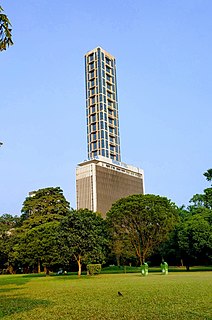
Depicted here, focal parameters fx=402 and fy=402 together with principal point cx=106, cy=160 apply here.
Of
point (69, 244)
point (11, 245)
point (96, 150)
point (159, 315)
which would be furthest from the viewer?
point (96, 150)

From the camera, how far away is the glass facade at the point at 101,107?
382 feet

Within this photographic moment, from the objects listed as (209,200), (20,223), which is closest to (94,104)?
(20,223)

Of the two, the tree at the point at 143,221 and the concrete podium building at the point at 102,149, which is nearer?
the tree at the point at 143,221

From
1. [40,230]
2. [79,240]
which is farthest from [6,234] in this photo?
[79,240]

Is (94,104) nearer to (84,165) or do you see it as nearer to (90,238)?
(84,165)

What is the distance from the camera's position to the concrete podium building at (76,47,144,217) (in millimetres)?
103800

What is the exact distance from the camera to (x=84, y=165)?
10575cm

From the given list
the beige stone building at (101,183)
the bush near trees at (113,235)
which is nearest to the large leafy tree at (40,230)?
the bush near trees at (113,235)

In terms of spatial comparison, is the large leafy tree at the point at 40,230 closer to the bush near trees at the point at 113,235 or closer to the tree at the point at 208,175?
the bush near trees at the point at 113,235

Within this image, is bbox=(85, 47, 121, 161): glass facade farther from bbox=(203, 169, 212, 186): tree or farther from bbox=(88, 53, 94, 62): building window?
bbox=(203, 169, 212, 186): tree

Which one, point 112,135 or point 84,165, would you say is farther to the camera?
point 112,135

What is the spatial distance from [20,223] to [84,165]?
36.4 meters

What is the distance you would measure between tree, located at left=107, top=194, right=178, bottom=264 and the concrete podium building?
52.5 metres

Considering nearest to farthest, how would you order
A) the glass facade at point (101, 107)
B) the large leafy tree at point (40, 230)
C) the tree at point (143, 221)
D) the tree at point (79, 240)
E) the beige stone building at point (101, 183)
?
the tree at point (79, 240)
the tree at point (143, 221)
the large leafy tree at point (40, 230)
the beige stone building at point (101, 183)
the glass facade at point (101, 107)
